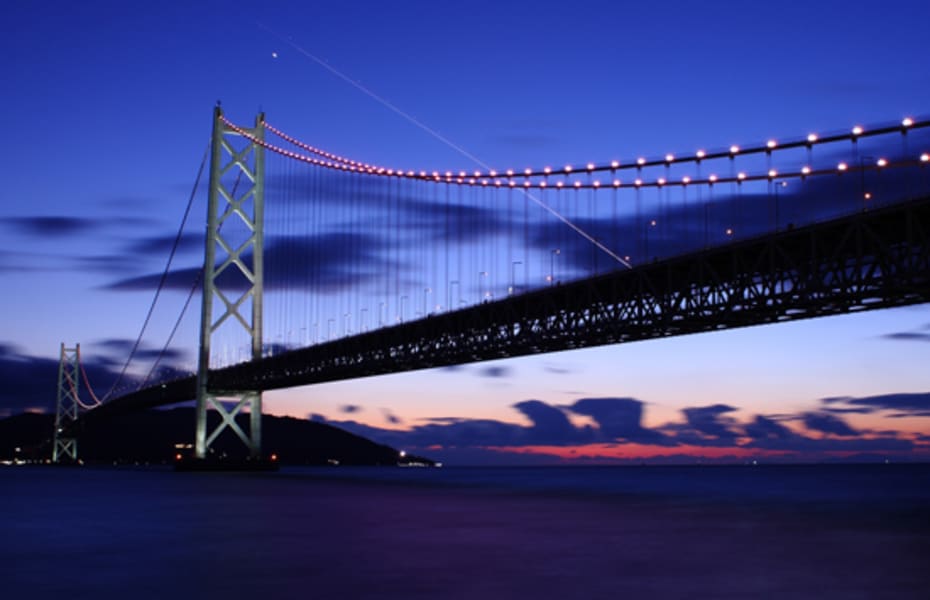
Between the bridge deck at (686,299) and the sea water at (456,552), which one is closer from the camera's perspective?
the sea water at (456,552)

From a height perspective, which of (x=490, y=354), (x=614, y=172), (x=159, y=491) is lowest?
(x=159, y=491)

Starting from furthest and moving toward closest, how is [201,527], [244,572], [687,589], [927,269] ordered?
[927,269] < [201,527] < [244,572] < [687,589]

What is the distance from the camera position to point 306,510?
34.5 m

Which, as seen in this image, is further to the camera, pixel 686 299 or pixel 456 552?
pixel 686 299

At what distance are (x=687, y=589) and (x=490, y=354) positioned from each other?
33.4 meters

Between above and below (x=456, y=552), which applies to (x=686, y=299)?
above

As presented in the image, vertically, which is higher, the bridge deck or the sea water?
the bridge deck

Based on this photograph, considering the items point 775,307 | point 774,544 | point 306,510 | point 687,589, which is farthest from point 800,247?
point 687,589

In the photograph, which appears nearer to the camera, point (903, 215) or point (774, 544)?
point (774, 544)

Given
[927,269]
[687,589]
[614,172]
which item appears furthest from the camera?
[614,172]

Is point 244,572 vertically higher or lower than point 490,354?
lower

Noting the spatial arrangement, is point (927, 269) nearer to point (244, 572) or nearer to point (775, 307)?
point (775, 307)

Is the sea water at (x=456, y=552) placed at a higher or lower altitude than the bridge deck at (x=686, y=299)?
lower

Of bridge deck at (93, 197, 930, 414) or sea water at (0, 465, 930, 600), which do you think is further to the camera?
bridge deck at (93, 197, 930, 414)
